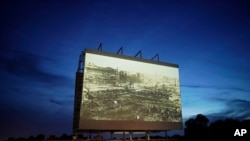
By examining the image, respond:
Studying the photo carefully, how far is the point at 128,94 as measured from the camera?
2859 cm

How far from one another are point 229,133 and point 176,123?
357 inches

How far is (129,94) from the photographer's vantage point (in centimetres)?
2867

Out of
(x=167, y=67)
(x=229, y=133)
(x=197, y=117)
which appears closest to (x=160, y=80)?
(x=167, y=67)

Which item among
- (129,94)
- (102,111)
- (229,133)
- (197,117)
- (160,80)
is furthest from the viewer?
(197,117)

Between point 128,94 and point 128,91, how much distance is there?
1.24ft

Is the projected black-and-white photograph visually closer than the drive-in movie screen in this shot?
No

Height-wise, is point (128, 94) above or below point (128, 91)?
below

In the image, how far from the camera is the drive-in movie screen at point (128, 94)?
25922 mm

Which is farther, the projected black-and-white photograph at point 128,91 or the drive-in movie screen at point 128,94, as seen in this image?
the projected black-and-white photograph at point 128,91

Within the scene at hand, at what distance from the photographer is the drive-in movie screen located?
25.9 meters

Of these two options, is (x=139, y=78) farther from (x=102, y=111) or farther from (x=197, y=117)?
(x=197, y=117)

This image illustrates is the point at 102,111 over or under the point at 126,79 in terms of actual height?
under

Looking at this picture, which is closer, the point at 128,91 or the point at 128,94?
the point at 128,94

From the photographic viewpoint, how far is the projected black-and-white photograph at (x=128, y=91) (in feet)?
85.4
